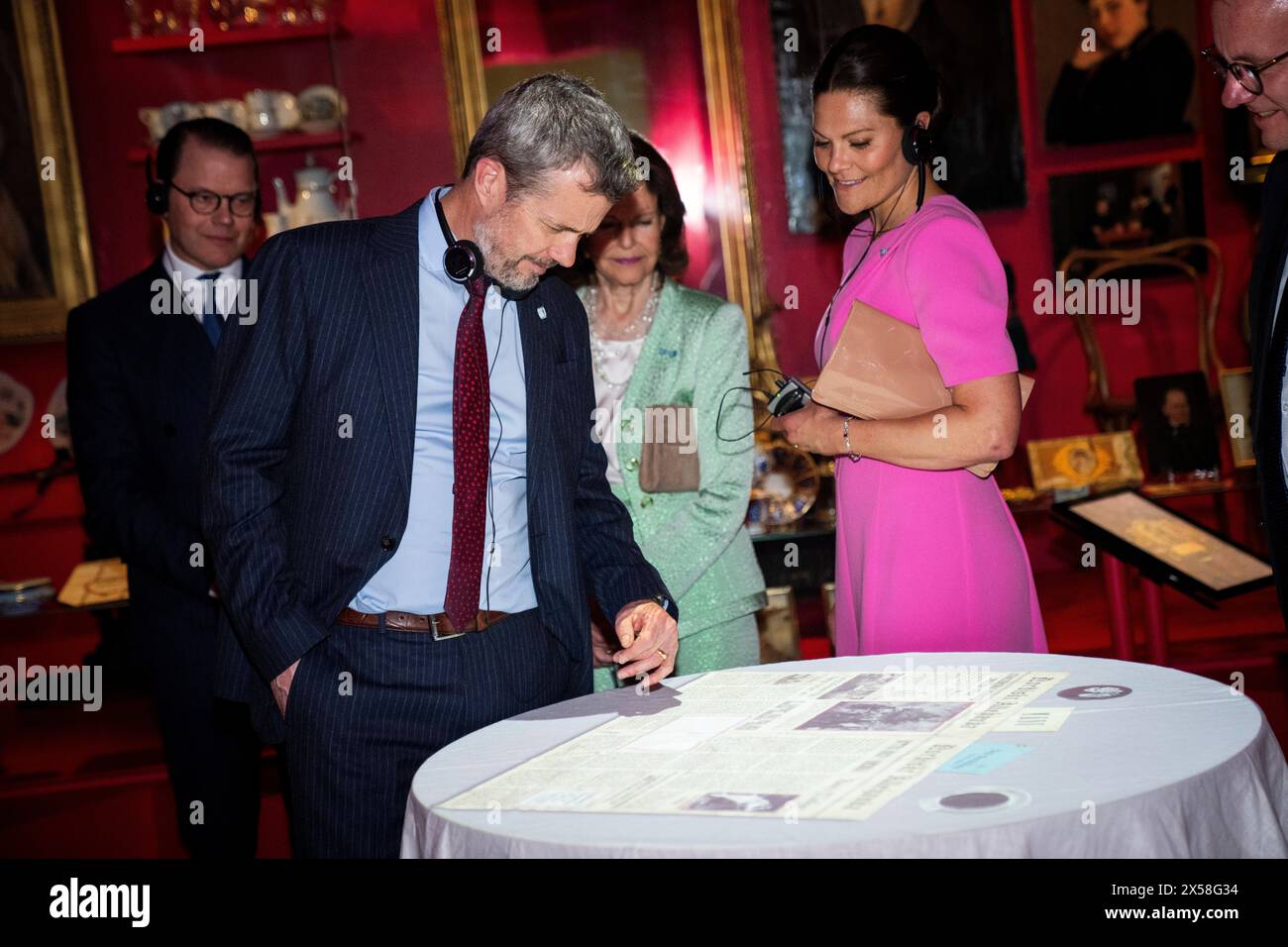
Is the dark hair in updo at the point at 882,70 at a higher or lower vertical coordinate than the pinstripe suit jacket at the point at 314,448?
higher

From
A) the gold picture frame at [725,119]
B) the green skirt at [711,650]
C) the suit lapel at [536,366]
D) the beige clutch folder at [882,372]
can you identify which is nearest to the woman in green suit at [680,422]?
the green skirt at [711,650]

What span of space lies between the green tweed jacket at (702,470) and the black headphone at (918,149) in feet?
1.97

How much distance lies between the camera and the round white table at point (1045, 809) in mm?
1313

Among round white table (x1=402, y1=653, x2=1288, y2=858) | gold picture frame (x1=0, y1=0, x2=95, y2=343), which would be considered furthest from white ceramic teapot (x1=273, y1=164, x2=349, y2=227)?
round white table (x1=402, y1=653, x2=1288, y2=858)

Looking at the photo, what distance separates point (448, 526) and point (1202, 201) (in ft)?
13.9

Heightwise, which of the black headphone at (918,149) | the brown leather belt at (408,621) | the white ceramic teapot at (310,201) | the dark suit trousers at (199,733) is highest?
the white ceramic teapot at (310,201)

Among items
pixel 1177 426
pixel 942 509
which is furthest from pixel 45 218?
pixel 1177 426

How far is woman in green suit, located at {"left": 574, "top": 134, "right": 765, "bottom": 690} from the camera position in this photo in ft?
9.27

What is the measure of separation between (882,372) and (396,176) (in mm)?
3336

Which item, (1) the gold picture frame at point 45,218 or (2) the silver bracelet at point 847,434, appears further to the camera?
(1) the gold picture frame at point 45,218

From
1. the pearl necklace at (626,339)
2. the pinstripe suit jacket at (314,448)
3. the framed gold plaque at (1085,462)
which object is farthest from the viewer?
the framed gold plaque at (1085,462)

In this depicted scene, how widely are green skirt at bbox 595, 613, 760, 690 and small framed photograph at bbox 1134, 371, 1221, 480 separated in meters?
2.02

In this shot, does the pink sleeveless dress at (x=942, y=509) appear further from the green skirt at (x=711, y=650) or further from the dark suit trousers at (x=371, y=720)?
the dark suit trousers at (x=371, y=720)

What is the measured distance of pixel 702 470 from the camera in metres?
2.86
